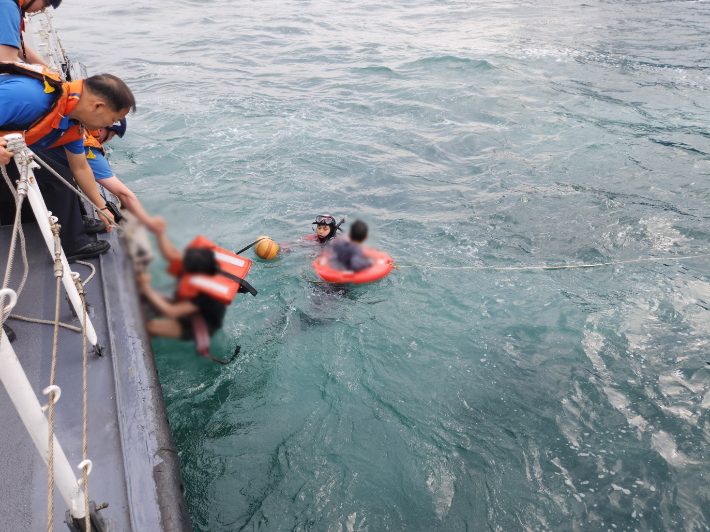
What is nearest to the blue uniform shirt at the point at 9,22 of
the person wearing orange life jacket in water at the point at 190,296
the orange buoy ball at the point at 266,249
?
the orange buoy ball at the point at 266,249

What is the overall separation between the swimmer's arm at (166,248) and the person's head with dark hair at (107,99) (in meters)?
1.57

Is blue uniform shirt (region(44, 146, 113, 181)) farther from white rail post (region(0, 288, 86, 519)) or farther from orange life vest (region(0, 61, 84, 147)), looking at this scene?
white rail post (region(0, 288, 86, 519))

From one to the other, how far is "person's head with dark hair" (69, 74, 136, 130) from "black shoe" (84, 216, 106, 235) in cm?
267

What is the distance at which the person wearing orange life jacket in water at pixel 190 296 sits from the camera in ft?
3.96

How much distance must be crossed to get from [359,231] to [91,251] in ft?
8.12

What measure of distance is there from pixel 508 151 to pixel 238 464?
8.26 metres

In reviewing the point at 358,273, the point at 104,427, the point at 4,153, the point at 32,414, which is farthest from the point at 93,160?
the point at 358,273

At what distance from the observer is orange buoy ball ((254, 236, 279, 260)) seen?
651 cm

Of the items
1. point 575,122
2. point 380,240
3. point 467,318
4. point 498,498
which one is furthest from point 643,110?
point 498,498

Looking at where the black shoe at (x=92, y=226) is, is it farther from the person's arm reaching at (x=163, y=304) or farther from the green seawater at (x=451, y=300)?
the person's arm reaching at (x=163, y=304)

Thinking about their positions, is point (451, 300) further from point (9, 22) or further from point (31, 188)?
point (9, 22)

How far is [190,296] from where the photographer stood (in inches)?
49.6

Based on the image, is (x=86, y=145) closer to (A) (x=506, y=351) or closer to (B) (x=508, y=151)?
(A) (x=506, y=351)

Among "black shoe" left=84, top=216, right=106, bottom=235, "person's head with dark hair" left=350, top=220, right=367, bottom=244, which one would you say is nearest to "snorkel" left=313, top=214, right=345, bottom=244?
"person's head with dark hair" left=350, top=220, right=367, bottom=244
